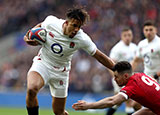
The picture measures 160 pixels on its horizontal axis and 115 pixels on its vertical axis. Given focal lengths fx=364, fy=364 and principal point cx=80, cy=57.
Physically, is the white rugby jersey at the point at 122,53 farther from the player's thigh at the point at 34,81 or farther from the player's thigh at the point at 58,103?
the player's thigh at the point at 34,81

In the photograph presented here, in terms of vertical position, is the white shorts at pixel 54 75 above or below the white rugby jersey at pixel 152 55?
below

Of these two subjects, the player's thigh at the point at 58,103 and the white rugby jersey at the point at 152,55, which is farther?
the white rugby jersey at the point at 152,55

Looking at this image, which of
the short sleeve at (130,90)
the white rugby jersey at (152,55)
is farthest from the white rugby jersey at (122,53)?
the short sleeve at (130,90)

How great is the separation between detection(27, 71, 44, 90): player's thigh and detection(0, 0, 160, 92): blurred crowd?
769 cm

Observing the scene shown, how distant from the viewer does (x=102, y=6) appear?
18672 mm

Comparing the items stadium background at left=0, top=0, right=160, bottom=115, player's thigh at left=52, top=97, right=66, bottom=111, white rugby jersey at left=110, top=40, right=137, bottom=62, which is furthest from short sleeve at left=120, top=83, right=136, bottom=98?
stadium background at left=0, top=0, right=160, bottom=115

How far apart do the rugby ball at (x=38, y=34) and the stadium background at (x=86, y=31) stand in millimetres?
8355

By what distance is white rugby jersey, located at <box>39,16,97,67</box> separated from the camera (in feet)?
23.2

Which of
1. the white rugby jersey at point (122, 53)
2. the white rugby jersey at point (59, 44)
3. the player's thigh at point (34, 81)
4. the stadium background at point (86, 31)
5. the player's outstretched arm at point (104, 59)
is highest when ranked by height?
the stadium background at point (86, 31)

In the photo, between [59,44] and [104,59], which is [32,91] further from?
[104,59]

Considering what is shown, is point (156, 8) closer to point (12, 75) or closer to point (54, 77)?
point (12, 75)

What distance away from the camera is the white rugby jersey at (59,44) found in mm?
7070

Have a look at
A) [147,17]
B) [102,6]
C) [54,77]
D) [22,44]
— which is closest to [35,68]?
[54,77]

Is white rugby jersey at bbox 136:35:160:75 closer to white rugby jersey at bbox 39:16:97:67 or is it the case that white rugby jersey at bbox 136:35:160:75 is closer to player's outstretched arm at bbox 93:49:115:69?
player's outstretched arm at bbox 93:49:115:69
